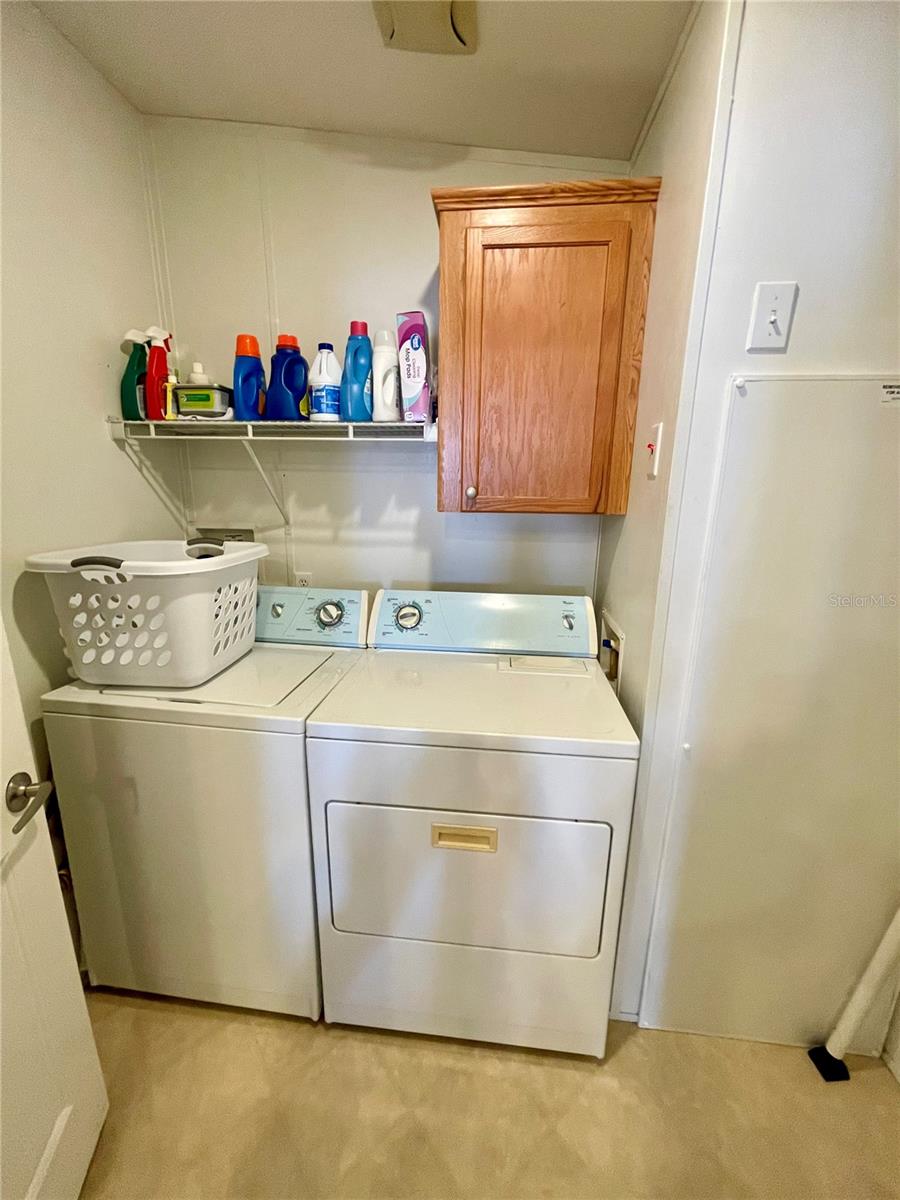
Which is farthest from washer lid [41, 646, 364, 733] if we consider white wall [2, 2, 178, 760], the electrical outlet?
the electrical outlet

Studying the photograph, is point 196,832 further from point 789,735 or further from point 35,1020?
point 789,735

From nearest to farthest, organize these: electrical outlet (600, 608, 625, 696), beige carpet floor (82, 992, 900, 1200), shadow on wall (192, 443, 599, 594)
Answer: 1. beige carpet floor (82, 992, 900, 1200)
2. electrical outlet (600, 608, 625, 696)
3. shadow on wall (192, 443, 599, 594)

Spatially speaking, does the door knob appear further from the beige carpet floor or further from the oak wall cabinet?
the oak wall cabinet

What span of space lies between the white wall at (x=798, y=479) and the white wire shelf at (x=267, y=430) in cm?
84

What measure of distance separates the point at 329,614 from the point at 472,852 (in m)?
0.89

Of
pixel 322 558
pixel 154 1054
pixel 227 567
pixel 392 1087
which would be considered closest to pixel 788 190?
pixel 227 567

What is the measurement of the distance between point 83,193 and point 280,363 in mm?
685

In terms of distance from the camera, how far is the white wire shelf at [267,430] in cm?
146

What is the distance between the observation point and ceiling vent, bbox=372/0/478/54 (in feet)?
3.48

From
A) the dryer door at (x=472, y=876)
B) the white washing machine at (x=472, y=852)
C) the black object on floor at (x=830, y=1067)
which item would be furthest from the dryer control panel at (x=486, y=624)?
the black object on floor at (x=830, y=1067)

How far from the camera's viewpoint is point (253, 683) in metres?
1.30

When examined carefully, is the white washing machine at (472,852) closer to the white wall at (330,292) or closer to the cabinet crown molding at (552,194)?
the white wall at (330,292)

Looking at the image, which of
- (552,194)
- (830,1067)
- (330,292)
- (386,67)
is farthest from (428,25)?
(830,1067)

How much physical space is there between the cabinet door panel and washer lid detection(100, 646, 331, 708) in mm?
722
